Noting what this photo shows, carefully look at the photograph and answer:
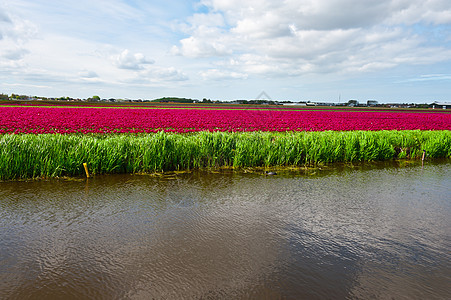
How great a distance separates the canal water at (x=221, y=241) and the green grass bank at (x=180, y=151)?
0.61 meters

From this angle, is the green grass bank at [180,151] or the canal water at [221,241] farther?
the green grass bank at [180,151]

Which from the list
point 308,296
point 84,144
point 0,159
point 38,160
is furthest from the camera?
point 84,144

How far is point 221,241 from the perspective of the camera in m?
3.90

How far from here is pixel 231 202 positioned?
18.2 ft

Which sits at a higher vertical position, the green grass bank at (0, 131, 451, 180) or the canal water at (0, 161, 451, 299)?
the green grass bank at (0, 131, 451, 180)

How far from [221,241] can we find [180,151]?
4.76 meters

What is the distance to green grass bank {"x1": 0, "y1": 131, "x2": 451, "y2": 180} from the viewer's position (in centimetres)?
696

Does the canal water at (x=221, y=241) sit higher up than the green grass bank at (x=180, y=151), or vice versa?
the green grass bank at (x=180, y=151)

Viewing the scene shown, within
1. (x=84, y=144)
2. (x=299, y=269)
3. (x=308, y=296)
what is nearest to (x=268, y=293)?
(x=308, y=296)

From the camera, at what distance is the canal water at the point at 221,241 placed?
2936mm

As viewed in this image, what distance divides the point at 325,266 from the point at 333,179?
15.4ft

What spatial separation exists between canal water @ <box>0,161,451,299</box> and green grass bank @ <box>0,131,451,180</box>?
0.61m

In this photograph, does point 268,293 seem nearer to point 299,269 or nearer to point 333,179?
point 299,269

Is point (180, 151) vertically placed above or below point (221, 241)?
above
